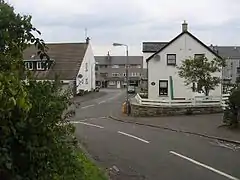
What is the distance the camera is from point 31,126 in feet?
14.7

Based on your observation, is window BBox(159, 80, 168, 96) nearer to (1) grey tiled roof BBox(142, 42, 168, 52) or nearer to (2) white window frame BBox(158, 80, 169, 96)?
(2) white window frame BBox(158, 80, 169, 96)

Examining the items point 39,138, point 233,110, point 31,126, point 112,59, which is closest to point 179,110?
point 233,110

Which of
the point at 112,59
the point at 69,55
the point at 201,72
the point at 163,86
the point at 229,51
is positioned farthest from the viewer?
the point at 112,59

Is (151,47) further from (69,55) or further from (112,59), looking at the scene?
(112,59)

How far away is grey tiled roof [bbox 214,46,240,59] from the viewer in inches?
3743

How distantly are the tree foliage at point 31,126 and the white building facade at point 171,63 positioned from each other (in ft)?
127

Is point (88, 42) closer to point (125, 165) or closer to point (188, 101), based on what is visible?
point (188, 101)

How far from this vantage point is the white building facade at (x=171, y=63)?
43.8 m

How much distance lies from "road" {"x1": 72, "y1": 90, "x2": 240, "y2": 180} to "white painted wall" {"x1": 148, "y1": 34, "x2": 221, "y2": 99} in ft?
70.1

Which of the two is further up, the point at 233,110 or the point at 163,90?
the point at 163,90

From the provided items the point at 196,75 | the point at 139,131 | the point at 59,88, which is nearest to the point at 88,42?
the point at 196,75

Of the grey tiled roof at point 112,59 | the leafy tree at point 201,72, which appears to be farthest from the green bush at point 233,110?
the grey tiled roof at point 112,59

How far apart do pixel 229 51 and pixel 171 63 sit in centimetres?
5724

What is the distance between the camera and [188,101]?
33.7 metres
